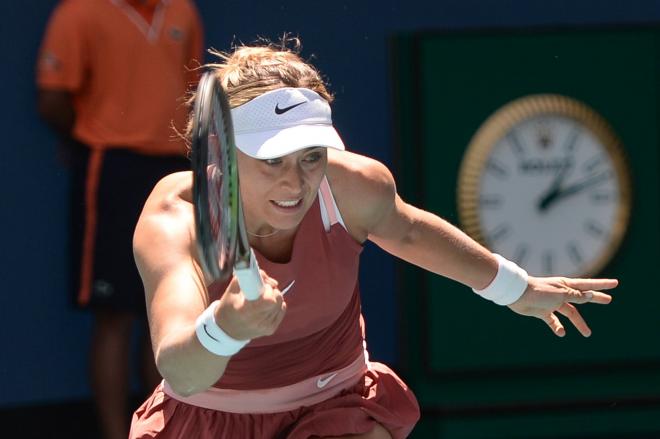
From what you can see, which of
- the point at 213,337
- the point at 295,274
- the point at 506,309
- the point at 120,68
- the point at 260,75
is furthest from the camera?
the point at 506,309

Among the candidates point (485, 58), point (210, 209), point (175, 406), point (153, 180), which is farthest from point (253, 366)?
point (485, 58)

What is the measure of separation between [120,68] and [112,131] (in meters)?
0.20

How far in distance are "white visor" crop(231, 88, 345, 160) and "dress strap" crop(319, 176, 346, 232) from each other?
21 cm

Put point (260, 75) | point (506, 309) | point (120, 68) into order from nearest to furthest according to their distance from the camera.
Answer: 1. point (260, 75)
2. point (120, 68)
3. point (506, 309)

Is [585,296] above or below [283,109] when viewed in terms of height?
below

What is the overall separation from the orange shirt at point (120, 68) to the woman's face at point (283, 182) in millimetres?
2036

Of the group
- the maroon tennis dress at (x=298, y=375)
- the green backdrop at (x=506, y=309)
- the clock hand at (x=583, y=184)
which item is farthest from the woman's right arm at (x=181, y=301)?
the clock hand at (x=583, y=184)

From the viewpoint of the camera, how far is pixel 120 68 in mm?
5398

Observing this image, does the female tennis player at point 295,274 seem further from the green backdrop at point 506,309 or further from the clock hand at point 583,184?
the clock hand at point 583,184

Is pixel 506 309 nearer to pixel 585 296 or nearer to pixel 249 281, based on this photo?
pixel 585 296

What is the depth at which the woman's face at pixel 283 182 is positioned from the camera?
331 centimetres

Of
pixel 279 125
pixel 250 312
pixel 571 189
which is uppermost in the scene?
pixel 279 125

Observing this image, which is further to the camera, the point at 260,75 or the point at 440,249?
the point at 440,249

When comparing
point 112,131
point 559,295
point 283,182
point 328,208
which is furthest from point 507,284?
point 112,131
